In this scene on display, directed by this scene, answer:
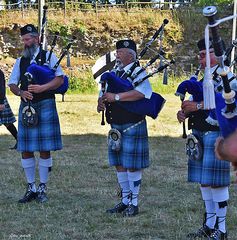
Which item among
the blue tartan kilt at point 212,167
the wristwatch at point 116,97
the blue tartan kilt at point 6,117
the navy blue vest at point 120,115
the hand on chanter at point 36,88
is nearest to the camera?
the blue tartan kilt at point 212,167

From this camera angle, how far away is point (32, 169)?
5430 mm

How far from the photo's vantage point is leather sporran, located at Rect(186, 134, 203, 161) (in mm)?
4129

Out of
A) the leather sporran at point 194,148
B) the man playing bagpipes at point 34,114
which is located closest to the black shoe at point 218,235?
the leather sporran at point 194,148

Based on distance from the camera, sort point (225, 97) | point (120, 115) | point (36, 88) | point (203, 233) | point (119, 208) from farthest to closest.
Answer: point (36, 88), point (119, 208), point (120, 115), point (203, 233), point (225, 97)

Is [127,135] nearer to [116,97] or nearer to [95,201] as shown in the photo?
[116,97]

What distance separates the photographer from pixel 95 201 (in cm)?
541

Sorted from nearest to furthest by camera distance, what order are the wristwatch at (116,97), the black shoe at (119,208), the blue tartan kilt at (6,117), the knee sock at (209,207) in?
1. the knee sock at (209,207)
2. the wristwatch at (116,97)
3. the black shoe at (119,208)
4. the blue tartan kilt at (6,117)

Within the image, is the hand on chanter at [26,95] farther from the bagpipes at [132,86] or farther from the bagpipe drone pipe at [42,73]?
the bagpipes at [132,86]

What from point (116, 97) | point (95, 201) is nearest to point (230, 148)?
point (116, 97)

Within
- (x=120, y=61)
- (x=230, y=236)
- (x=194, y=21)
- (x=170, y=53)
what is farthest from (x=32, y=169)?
(x=194, y=21)

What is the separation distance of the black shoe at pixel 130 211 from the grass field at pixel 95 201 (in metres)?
0.07

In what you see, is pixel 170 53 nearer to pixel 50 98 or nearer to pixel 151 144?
pixel 151 144

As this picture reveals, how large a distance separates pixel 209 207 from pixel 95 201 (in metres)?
1.48

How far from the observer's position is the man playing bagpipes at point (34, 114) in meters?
5.24
